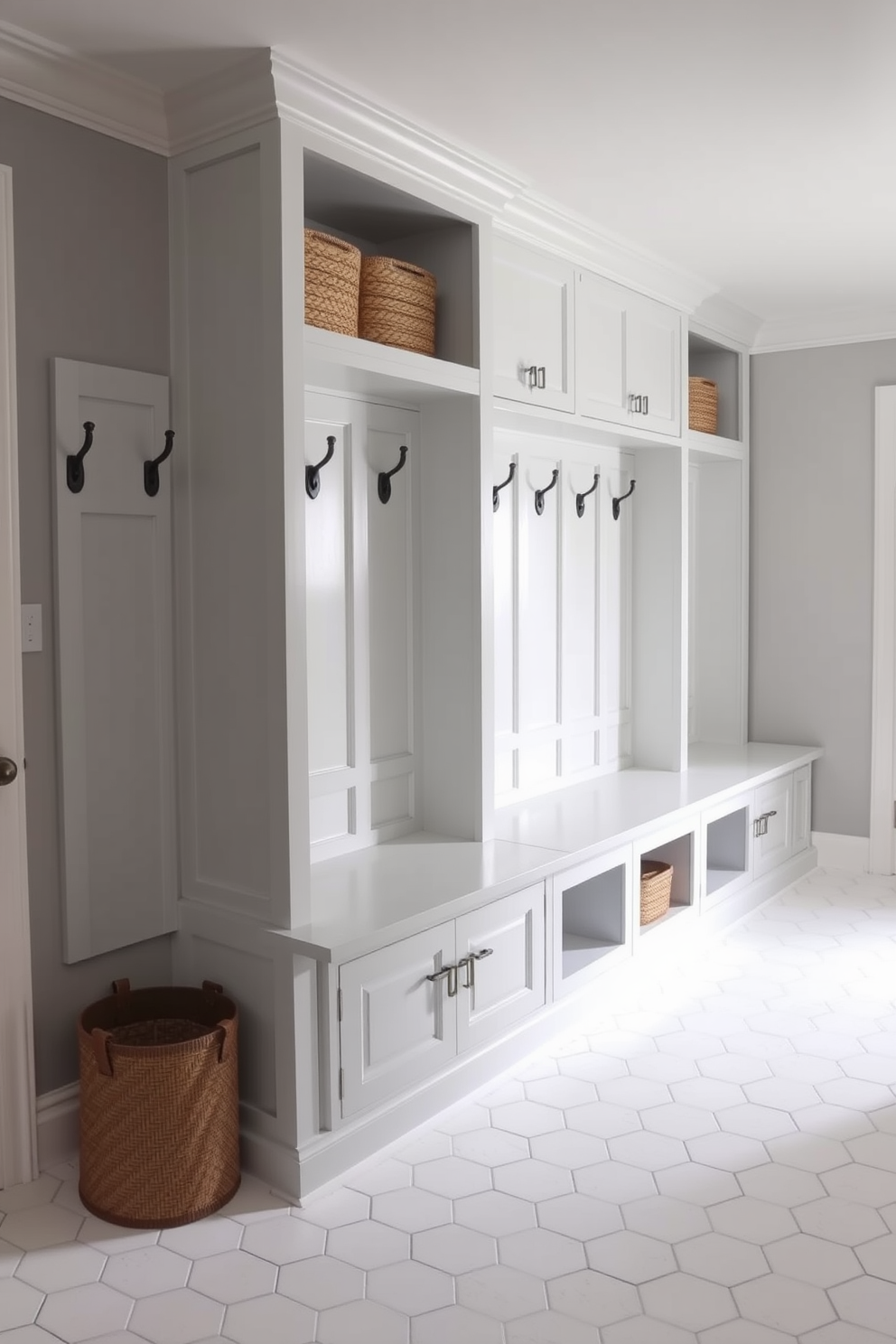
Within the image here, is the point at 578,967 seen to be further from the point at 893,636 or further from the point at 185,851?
the point at 893,636

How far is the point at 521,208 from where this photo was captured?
3.25 meters

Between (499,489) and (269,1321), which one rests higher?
(499,489)

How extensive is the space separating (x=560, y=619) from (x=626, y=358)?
3.01ft

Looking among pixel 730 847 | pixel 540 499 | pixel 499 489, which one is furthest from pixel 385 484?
pixel 730 847

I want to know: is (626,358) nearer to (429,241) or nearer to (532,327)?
(532,327)

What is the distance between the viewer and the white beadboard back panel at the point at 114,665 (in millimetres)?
2492

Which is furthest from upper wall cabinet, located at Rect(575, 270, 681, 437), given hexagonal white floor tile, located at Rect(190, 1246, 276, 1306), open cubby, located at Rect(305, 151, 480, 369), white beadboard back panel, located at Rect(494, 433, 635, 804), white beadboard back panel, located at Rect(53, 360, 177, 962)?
hexagonal white floor tile, located at Rect(190, 1246, 276, 1306)

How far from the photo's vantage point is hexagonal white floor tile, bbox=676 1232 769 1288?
2.15 metres

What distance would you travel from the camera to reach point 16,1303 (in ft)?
6.80

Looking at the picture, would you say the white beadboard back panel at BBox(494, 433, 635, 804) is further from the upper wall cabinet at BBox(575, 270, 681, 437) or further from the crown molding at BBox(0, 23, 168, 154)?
the crown molding at BBox(0, 23, 168, 154)

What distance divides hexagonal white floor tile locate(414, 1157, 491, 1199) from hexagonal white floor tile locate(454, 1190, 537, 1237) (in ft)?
0.10

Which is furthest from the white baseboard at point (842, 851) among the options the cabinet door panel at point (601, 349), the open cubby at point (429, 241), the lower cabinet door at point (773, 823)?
the open cubby at point (429, 241)

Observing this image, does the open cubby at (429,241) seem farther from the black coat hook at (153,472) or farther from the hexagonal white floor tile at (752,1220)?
the hexagonal white floor tile at (752,1220)

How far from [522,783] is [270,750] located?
59.0 inches
